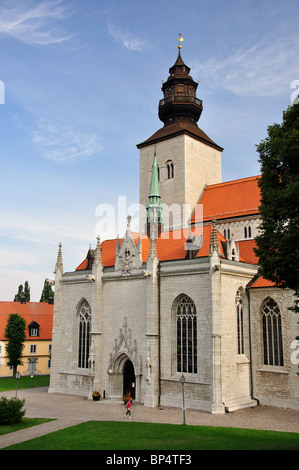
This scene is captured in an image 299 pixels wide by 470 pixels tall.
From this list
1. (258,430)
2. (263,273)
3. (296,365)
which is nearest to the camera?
(263,273)

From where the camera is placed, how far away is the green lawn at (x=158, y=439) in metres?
17.5

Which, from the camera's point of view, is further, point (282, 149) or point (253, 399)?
point (253, 399)

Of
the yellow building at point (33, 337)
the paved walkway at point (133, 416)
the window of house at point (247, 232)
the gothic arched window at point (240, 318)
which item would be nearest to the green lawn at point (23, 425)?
the paved walkway at point (133, 416)

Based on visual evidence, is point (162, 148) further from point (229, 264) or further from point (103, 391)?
point (103, 391)

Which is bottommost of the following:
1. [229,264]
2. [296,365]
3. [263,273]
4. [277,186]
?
[296,365]

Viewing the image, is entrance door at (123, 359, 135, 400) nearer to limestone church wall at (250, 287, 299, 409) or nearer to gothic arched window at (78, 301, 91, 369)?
gothic arched window at (78, 301, 91, 369)

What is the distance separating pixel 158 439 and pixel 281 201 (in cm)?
1171

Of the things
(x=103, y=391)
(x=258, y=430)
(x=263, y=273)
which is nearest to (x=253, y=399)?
(x=258, y=430)

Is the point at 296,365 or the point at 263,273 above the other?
the point at 263,273

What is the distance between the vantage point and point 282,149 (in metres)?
17.9

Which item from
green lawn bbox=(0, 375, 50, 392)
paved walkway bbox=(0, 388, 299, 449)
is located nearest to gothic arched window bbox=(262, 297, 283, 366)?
paved walkway bbox=(0, 388, 299, 449)

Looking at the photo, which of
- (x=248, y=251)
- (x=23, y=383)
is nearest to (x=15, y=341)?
(x=23, y=383)

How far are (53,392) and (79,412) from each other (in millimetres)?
8909

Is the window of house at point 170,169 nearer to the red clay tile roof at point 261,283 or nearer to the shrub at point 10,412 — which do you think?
the red clay tile roof at point 261,283
